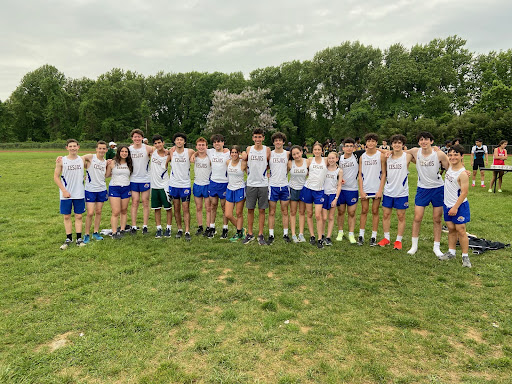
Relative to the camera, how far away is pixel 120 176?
21.6 ft

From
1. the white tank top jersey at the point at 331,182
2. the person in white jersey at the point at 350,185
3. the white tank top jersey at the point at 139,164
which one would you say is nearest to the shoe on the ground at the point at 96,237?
the white tank top jersey at the point at 139,164

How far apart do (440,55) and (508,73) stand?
9.65 meters

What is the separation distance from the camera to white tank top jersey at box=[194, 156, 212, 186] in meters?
6.69

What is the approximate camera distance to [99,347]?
3.07 m

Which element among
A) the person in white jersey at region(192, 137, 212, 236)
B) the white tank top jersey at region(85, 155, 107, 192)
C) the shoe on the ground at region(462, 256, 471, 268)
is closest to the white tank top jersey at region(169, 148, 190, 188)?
the person in white jersey at region(192, 137, 212, 236)

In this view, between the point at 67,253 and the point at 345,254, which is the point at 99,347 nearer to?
the point at 67,253

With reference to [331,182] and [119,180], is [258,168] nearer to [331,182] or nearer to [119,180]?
[331,182]

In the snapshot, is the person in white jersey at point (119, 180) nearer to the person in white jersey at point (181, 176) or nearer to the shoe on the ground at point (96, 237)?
the shoe on the ground at point (96, 237)

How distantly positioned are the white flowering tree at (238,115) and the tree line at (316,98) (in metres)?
0.32

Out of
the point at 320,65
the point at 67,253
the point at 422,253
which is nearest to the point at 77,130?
the point at 320,65

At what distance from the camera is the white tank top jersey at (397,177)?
6.02 metres

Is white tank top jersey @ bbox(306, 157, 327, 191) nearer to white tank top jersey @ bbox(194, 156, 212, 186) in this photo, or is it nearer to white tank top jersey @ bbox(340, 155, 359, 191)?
white tank top jersey @ bbox(340, 155, 359, 191)

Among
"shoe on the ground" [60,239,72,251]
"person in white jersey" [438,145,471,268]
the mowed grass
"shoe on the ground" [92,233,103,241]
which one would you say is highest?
"person in white jersey" [438,145,471,268]

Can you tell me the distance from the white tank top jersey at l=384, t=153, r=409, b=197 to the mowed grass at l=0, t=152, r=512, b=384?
46.8 inches
